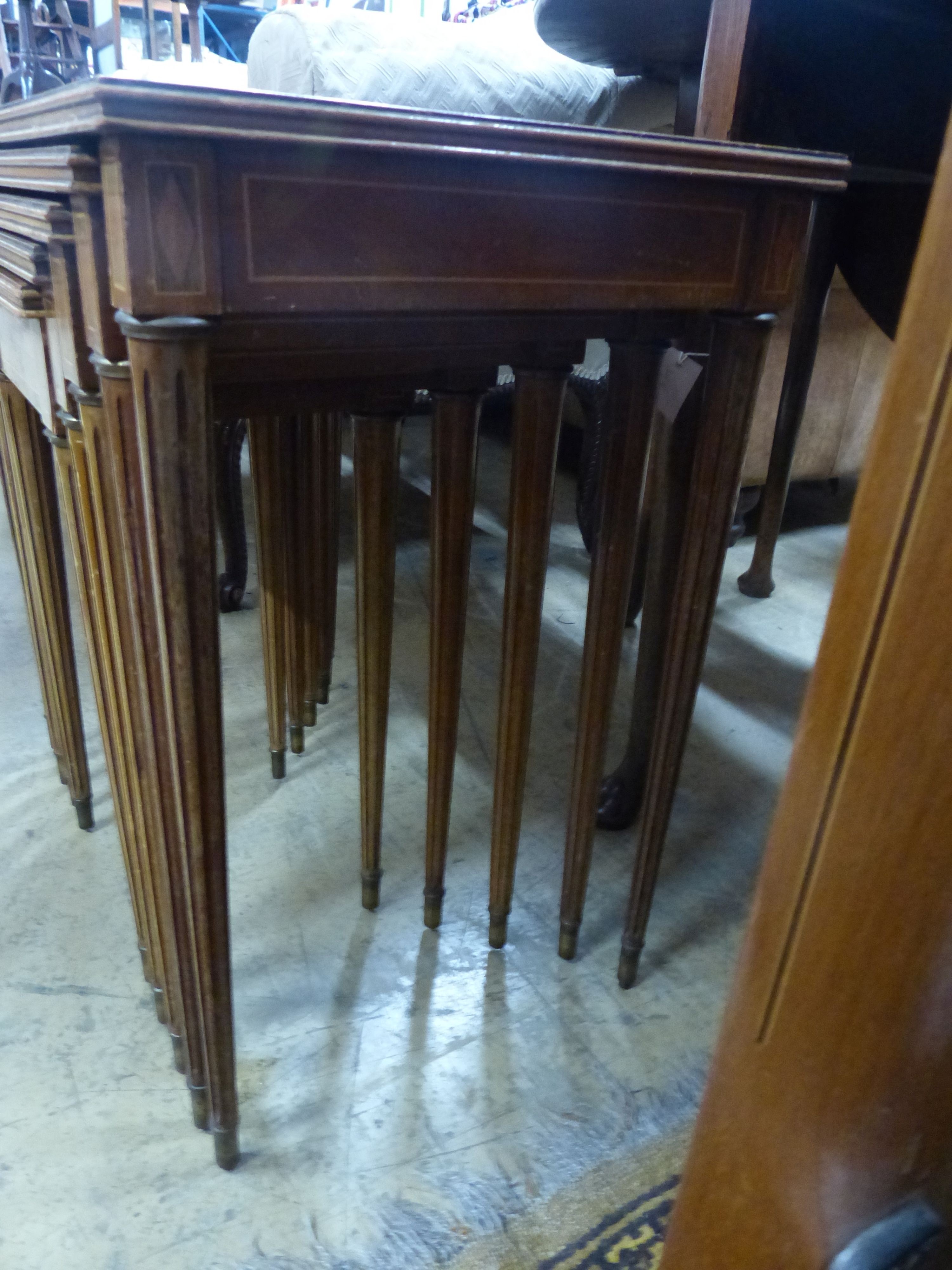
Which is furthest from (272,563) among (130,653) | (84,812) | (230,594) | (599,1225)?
(599,1225)

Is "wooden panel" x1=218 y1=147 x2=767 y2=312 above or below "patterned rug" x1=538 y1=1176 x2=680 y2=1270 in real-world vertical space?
above

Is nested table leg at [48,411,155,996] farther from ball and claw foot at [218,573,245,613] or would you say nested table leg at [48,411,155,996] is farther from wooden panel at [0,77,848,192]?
ball and claw foot at [218,573,245,613]

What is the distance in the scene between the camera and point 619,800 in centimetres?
103

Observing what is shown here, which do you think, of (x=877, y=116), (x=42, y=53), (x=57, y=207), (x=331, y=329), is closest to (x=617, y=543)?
(x=331, y=329)

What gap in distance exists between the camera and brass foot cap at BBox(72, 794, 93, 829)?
38.0 inches

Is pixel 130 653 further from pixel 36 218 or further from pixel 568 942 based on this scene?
pixel 568 942

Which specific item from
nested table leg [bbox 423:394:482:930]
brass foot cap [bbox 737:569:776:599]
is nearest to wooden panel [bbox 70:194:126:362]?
nested table leg [bbox 423:394:482:930]

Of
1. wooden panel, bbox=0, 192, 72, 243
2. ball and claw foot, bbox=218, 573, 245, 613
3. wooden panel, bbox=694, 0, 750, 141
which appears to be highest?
wooden panel, bbox=694, 0, 750, 141

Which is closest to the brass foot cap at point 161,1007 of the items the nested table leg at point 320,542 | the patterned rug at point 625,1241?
the patterned rug at point 625,1241

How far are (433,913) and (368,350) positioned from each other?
551mm

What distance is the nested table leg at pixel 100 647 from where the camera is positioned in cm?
55

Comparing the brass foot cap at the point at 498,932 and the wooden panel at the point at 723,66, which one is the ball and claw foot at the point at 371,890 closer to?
the brass foot cap at the point at 498,932

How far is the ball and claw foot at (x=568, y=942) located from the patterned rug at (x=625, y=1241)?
23 cm

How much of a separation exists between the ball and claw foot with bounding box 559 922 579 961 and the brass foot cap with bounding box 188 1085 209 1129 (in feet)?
1.12
